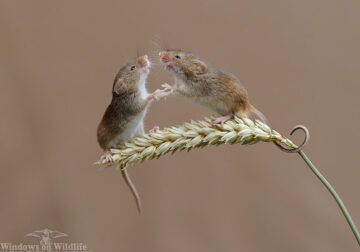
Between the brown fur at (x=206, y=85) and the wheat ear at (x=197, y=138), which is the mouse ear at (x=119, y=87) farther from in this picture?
the wheat ear at (x=197, y=138)

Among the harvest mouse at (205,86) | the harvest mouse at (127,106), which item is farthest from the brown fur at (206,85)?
the harvest mouse at (127,106)

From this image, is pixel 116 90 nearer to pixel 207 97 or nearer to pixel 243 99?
pixel 207 97

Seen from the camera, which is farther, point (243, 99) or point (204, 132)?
point (243, 99)

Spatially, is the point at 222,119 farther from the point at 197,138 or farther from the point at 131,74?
the point at 131,74

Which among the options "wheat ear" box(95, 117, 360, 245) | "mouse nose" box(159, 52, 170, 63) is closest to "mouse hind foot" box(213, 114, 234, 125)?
"wheat ear" box(95, 117, 360, 245)

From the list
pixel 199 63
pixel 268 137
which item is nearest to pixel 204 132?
pixel 268 137

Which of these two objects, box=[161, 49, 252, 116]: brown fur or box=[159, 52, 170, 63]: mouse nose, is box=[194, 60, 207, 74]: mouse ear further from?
box=[159, 52, 170, 63]: mouse nose

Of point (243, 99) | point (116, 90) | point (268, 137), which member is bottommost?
point (268, 137)

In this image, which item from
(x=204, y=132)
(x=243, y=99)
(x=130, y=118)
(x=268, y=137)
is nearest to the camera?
(x=268, y=137)
